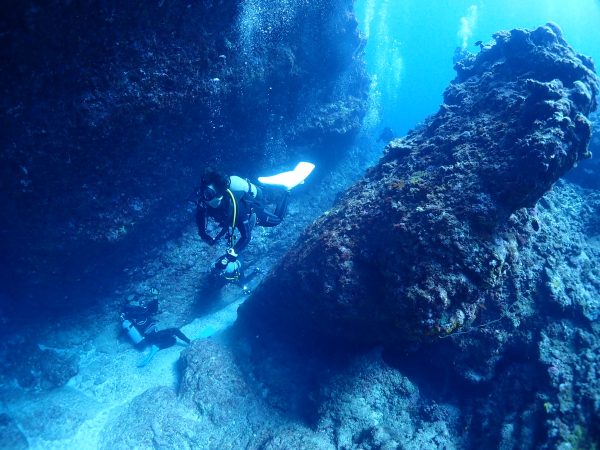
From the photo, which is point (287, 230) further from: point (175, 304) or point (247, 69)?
point (247, 69)

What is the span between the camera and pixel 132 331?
315 inches

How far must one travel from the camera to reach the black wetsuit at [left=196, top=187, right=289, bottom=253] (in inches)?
201

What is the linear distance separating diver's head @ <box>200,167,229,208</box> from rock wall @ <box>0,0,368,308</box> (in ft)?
5.74

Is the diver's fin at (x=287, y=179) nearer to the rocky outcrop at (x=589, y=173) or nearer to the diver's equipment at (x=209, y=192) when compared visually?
the diver's equipment at (x=209, y=192)

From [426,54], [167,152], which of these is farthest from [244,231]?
[426,54]

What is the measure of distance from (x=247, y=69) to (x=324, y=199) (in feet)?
20.8

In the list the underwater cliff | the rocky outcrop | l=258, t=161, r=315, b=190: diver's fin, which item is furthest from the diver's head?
the rocky outcrop

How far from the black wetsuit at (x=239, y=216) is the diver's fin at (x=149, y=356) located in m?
4.16

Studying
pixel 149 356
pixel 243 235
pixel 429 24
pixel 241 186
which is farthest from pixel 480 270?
pixel 429 24

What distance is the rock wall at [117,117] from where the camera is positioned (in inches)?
173

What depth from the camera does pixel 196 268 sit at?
8602mm

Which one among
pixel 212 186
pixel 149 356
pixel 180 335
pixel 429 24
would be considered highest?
pixel 429 24

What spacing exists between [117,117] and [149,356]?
5.58 meters

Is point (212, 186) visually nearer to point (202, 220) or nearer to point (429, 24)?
point (202, 220)
